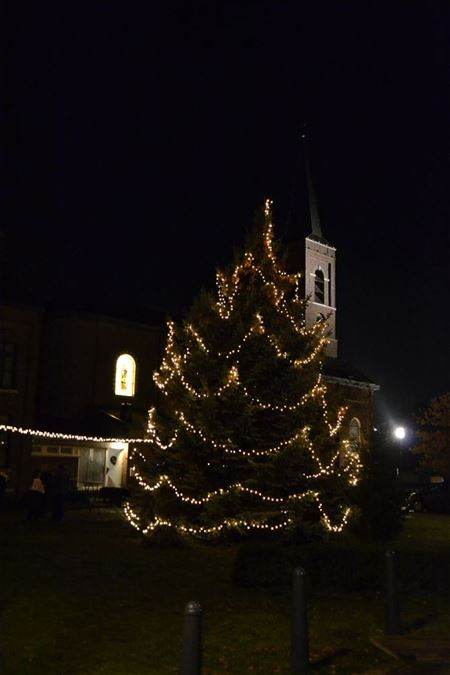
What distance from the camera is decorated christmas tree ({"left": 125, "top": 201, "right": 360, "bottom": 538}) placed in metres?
16.5

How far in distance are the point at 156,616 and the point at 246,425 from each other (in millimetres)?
7742

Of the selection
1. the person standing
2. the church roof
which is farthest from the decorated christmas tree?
the church roof

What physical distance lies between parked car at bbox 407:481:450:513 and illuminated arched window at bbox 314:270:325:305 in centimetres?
1940

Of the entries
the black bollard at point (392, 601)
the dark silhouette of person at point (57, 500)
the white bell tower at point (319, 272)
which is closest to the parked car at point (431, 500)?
the dark silhouette of person at point (57, 500)

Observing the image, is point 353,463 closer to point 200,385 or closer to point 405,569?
point 200,385

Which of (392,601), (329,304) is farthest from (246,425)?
(329,304)

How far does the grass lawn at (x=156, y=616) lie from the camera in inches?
289

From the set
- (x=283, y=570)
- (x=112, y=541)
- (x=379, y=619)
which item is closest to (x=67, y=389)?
(x=112, y=541)

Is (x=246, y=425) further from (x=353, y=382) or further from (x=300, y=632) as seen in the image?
(x=353, y=382)

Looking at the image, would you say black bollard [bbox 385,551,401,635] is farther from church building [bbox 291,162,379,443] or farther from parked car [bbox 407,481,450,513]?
church building [bbox 291,162,379,443]

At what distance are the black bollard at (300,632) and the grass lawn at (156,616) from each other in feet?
1.04

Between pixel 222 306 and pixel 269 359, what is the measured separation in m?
1.86

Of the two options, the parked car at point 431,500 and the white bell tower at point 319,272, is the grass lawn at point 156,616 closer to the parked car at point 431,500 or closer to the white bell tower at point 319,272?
the parked car at point 431,500

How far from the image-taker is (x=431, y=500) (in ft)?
105
